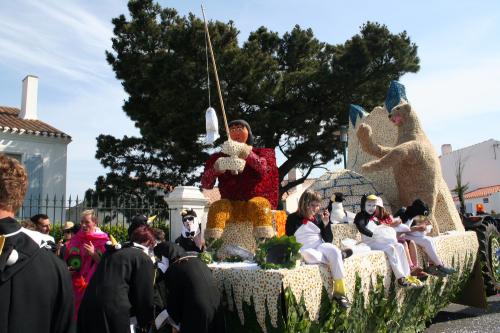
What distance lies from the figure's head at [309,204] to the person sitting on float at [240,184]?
1.04m

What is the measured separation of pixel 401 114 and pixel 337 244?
2.71 meters

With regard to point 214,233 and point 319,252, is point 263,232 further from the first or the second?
point 319,252

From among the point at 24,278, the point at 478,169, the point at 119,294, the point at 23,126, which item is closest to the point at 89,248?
the point at 119,294

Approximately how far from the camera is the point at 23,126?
56.6ft

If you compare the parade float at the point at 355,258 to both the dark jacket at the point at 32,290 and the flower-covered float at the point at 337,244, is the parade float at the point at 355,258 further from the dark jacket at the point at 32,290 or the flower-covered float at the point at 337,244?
the dark jacket at the point at 32,290

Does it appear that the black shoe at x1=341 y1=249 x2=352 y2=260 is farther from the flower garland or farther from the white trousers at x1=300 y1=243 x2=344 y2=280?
the flower garland

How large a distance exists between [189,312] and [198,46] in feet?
42.0

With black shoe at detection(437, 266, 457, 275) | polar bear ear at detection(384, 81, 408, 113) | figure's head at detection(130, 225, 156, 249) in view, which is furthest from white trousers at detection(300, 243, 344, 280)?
polar bear ear at detection(384, 81, 408, 113)

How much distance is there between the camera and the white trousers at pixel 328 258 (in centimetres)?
360

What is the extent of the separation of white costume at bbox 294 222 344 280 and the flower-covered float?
64mm

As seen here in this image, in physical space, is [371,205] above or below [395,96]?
below

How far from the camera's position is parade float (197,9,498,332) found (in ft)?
10.8

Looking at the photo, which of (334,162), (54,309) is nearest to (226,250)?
(54,309)

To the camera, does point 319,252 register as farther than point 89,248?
No
